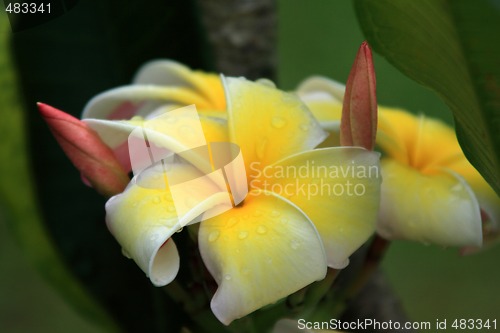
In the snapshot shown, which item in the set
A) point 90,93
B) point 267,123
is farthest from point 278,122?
point 90,93

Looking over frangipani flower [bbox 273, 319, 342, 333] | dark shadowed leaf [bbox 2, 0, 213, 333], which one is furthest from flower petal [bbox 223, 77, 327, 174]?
dark shadowed leaf [bbox 2, 0, 213, 333]

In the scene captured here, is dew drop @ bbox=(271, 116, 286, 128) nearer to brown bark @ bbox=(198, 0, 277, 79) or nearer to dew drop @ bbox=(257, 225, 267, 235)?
dew drop @ bbox=(257, 225, 267, 235)

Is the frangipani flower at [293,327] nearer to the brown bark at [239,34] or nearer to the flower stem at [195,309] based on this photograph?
the flower stem at [195,309]

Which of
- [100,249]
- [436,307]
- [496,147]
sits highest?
[496,147]

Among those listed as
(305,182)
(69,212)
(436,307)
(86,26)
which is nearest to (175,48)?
(86,26)

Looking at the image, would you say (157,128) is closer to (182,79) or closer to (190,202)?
(190,202)

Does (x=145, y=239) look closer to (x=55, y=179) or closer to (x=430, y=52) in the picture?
(x=430, y=52)

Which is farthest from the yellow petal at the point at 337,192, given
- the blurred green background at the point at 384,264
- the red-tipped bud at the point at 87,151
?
the blurred green background at the point at 384,264
